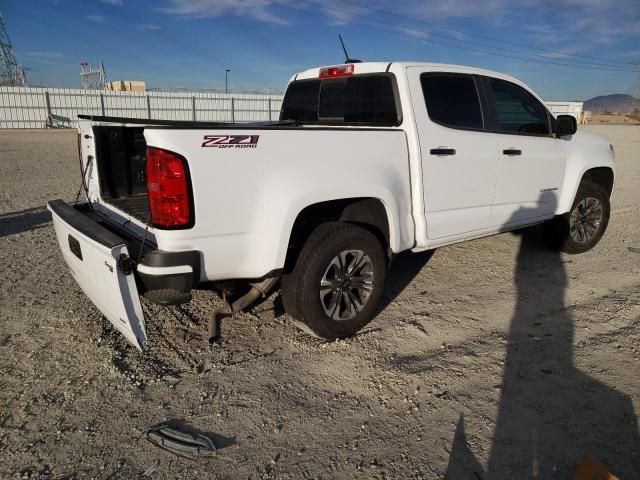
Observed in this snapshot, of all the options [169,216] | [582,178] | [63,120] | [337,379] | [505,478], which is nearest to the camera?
[505,478]

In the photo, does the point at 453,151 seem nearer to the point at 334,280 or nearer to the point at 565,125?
the point at 334,280

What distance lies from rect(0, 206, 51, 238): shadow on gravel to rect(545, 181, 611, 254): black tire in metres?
6.43

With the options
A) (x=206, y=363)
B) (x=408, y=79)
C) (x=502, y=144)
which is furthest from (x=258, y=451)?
(x=502, y=144)

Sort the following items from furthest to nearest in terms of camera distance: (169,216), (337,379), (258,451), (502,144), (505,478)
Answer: (502,144)
(337,379)
(169,216)
(258,451)
(505,478)

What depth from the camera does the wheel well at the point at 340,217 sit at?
11.1 ft

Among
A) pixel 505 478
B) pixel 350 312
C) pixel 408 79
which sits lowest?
pixel 505 478

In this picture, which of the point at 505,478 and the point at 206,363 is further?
the point at 206,363

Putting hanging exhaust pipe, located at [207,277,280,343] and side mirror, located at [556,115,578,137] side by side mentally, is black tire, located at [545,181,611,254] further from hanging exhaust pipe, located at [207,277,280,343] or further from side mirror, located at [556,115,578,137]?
hanging exhaust pipe, located at [207,277,280,343]

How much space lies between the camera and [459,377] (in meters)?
3.16

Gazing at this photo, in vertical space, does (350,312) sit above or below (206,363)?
above

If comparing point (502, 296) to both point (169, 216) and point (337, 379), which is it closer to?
point (337, 379)

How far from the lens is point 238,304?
3301mm

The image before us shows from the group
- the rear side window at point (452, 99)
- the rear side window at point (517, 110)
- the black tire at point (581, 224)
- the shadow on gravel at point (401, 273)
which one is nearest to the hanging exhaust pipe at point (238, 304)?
the shadow on gravel at point (401, 273)

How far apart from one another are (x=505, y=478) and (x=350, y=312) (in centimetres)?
158
